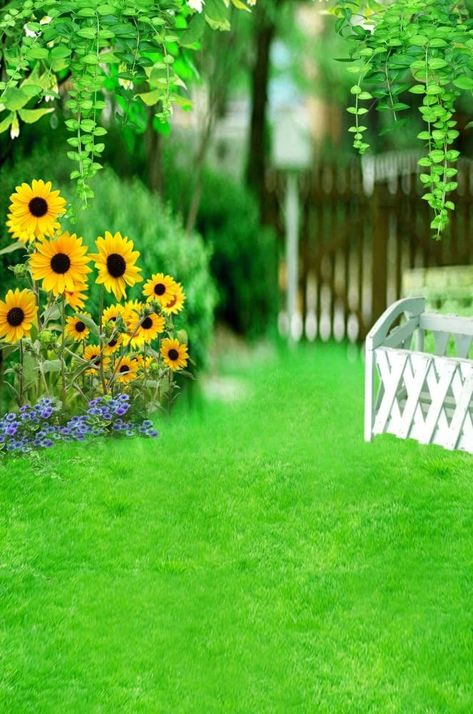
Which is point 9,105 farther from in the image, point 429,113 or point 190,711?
point 190,711

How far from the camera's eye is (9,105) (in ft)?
13.1

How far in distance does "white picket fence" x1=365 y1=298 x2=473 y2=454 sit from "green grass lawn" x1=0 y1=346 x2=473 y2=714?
5.4 inches

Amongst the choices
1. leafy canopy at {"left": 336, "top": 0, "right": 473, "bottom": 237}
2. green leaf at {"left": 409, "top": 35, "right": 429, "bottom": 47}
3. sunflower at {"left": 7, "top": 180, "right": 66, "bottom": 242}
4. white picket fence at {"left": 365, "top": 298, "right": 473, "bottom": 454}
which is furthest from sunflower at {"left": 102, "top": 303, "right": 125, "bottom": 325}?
green leaf at {"left": 409, "top": 35, "right": 429, "bottom": 47}

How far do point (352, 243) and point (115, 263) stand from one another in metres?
4.57

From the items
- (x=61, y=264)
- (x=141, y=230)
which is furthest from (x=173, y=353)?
(x=61, y=264)

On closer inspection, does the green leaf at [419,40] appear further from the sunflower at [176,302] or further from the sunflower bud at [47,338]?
the sunflower at [176,302]

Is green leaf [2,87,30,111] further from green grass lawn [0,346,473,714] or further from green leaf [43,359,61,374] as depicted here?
green leaf [43,359,61,374]

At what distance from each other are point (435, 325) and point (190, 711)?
3.46 m

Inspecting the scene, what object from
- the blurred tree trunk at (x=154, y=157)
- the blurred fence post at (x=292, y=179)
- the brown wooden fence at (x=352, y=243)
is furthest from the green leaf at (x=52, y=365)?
the brown wooden fence at (x=352, y=243)

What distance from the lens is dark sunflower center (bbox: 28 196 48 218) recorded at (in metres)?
5.52

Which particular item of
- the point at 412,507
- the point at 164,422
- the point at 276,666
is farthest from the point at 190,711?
the point at 164,422

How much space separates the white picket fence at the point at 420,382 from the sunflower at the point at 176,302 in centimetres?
111

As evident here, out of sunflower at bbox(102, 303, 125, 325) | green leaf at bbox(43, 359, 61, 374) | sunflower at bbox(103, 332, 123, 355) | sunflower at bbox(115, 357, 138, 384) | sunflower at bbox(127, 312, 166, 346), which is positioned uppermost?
sunflower at bbox(102, 303, 125, 325)

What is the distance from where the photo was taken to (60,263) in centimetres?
557
